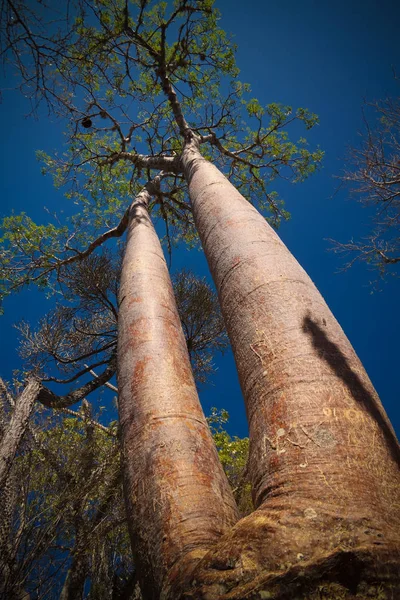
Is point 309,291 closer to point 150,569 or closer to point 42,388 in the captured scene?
point 150,569

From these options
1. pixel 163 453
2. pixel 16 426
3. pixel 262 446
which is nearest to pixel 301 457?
pixel 262 446

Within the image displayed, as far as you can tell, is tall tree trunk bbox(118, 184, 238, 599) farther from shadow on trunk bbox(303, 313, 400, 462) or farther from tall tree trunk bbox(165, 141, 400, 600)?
shadow on trunk bbox(303, 313, 400, 462)

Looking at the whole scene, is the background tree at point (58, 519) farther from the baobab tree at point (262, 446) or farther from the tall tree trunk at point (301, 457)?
the tall tree trunk at point (301, 457)

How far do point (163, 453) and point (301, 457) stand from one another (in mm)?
603

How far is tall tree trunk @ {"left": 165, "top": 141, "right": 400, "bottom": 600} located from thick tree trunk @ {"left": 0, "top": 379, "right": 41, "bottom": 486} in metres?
3.27

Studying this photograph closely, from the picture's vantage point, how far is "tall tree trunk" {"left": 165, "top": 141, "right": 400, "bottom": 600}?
0.63m

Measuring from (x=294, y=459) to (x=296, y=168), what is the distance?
699cm

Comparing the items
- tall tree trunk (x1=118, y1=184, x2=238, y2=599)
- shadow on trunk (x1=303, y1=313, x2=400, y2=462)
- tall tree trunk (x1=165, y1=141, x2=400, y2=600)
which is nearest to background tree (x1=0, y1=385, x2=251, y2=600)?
tall tree trunk (x1=118, y1=184, x2=238, y2=599)

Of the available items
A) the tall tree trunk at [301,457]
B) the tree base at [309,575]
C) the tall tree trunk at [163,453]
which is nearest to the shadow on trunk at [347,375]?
the tall tree trunk at [301,457]

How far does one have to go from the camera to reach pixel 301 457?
91 cm

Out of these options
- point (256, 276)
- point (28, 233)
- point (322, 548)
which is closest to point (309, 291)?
point (256, 276)

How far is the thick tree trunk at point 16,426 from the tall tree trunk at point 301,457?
3266 mm

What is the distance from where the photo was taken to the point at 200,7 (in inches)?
191

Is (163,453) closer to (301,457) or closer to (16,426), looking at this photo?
(301,457)
